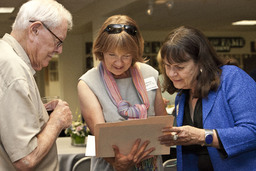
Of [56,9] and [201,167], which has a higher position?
[56,9]

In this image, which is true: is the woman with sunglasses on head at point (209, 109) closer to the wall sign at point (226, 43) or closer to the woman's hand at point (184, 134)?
the woman's hand at point (184, 134)

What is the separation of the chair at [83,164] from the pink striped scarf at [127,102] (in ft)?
4.48

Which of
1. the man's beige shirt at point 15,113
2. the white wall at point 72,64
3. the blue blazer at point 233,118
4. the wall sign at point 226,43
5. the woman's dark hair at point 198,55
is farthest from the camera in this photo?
the wall sign at point 226,43

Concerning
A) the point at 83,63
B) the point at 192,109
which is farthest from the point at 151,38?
the point at 192,109

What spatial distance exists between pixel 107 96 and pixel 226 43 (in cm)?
1076

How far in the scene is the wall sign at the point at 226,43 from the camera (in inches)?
473

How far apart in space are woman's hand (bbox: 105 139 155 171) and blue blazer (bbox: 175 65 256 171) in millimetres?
318

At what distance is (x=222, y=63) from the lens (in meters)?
1.84

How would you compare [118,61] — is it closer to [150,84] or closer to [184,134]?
[150,84]

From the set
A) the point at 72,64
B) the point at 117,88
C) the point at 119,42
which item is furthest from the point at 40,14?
the point at 72,64

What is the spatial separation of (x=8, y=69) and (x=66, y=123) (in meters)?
0.35

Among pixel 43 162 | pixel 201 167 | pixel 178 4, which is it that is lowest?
pixel 201 167

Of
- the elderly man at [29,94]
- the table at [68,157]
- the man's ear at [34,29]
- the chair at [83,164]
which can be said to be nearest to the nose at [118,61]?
the elderly man at [29,94]

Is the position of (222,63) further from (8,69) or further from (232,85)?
(8,69)
